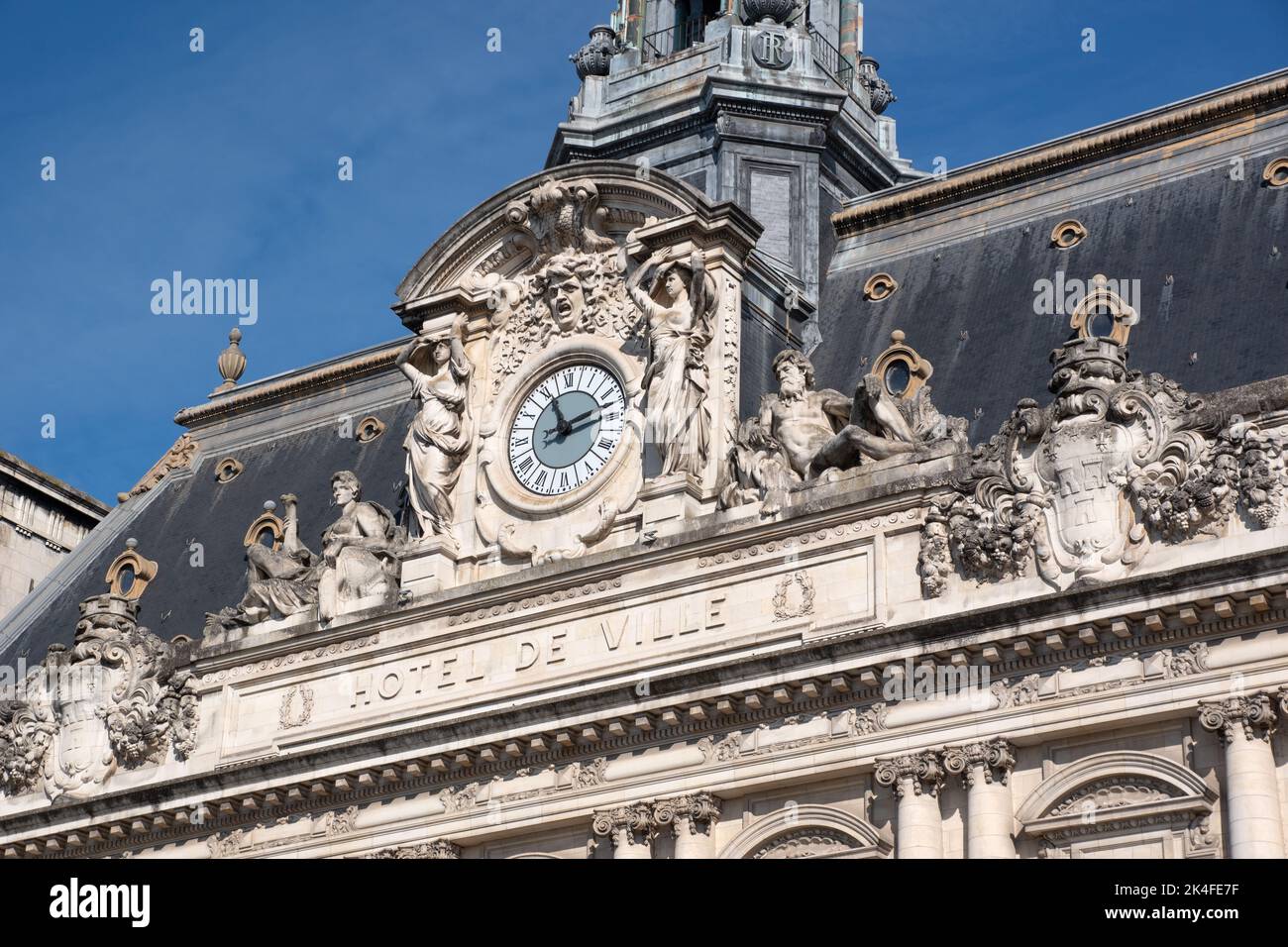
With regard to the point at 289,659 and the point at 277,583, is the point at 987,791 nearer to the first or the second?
the point at 289,659

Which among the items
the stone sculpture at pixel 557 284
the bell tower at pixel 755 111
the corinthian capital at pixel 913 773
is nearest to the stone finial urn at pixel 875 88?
the bell tower at pixel 755 111

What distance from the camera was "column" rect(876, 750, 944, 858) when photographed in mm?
29016

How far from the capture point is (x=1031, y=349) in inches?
1326

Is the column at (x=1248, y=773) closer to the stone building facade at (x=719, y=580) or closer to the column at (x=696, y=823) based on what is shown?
the stone building facade at (x=719, y=580)

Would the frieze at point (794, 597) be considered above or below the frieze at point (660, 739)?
above

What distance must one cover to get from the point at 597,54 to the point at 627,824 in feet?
51.6

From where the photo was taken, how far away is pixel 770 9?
132 feet

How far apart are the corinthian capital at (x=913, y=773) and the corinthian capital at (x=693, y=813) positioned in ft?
7.76

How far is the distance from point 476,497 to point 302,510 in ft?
20.7

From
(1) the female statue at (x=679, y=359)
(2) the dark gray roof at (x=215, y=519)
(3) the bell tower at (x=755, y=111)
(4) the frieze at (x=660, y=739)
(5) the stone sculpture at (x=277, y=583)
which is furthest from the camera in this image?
(2) the dark gray roof at (x=215, y=519)

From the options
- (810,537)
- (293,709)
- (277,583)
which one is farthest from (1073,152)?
(293,709)

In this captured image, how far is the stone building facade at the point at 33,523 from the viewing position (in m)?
46.8
